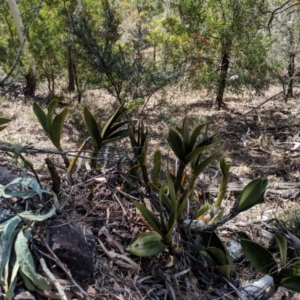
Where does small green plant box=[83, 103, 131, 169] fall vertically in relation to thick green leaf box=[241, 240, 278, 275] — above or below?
above

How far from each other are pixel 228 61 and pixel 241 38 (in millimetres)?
638

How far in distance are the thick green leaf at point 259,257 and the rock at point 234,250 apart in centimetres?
47

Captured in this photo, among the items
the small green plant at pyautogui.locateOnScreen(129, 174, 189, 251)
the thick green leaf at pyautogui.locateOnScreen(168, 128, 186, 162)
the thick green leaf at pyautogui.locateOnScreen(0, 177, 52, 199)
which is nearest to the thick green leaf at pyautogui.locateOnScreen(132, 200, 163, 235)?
the small green plant at pyautogui.locateOnScreen(129, 174, 189, 251)

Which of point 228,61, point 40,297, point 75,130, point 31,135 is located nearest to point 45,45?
point 75,130

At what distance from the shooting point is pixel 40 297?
4.66ft

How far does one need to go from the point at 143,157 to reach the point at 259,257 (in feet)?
2.94

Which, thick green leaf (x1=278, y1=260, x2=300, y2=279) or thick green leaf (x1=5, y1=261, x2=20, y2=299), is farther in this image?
thick green leaf (x1=278, y1=260, x2=300, y2=279)

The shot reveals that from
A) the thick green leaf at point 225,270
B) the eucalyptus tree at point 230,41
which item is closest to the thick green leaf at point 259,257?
the thick green leaf at point 225,270

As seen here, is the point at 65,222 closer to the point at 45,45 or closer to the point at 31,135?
the point at 31,135

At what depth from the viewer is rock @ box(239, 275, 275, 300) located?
185 centimetres

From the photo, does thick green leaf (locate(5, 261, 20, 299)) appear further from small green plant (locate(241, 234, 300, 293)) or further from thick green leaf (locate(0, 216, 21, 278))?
small green plant (locate(241, 234, 300, 293))

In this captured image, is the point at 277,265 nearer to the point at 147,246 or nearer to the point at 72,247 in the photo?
the point at 147,246

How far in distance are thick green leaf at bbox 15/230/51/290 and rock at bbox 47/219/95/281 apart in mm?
126

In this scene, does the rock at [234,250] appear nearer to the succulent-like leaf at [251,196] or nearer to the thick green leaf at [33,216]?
the succulent-like leaf at [251,196]
